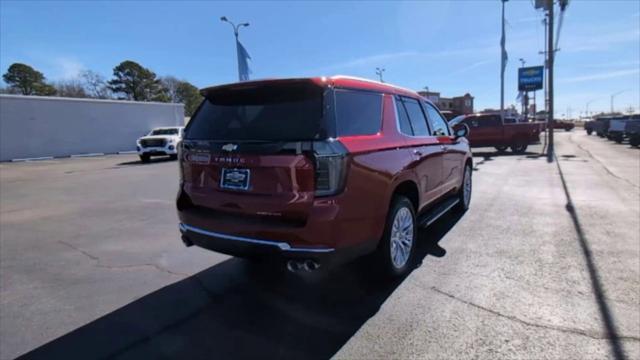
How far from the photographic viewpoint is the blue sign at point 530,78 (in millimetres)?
38000

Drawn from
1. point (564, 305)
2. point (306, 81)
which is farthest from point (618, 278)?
point (306, 81)

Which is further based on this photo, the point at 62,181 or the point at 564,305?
the point at 62,181

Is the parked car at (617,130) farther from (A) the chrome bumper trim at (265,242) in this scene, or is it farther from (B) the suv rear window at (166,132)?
(A) the chrome bumper trim at (265,242)

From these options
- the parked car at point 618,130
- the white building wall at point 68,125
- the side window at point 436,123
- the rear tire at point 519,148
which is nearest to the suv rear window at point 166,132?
the white building wall at point 68,125

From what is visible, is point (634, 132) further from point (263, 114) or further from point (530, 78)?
point (263, 114)

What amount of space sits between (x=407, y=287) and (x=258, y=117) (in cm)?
218

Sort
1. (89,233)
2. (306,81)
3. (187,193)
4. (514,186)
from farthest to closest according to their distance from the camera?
(514,186), (89,233), (187,193), (306,81)

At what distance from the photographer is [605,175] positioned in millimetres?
11609

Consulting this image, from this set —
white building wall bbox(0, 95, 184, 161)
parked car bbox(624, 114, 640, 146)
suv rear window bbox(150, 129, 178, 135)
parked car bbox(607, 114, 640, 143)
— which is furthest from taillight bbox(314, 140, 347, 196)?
parked car bbox(607, 114, 640, 143)

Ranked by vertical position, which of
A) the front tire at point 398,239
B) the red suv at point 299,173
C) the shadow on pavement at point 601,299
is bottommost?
the shadow on pavement at point 601,299

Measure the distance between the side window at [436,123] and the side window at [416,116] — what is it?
0.28 m

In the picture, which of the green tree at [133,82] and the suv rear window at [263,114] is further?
the green tree at [133,82]

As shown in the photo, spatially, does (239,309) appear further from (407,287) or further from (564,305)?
(564,305)

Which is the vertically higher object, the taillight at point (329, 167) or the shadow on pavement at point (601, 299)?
the taillight at point (329, 167)
